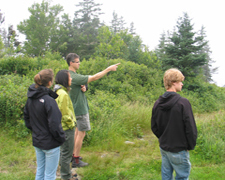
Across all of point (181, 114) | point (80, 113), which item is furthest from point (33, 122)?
point (181, 114)

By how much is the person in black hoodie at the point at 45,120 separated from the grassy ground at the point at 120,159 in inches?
47.2

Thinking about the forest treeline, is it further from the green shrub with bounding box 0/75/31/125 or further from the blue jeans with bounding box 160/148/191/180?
the blue jeans with bounding box 160/148/191/180

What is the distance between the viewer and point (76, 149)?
12.4ft

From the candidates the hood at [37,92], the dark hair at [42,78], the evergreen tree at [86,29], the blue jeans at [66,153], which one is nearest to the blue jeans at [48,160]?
the blue jeans at [66,153]

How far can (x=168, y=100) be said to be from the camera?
235cm

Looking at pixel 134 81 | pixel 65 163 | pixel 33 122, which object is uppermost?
pixel 134 81

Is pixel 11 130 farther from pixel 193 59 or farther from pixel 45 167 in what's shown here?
pixel 193 59

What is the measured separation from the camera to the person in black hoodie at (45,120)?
93.4 inches

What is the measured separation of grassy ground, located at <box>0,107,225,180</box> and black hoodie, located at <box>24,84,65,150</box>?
4.58 ft

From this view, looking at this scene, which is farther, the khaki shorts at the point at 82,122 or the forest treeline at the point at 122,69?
the forest treeline at the point at 122,69

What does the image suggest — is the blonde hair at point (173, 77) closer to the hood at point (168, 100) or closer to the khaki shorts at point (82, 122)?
the hood at point (168, 100)

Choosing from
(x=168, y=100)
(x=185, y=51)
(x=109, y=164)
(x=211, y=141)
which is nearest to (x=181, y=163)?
(x=168, y=100)

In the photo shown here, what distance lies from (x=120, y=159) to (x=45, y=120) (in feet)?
7.77

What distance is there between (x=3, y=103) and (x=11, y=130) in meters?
0.90
